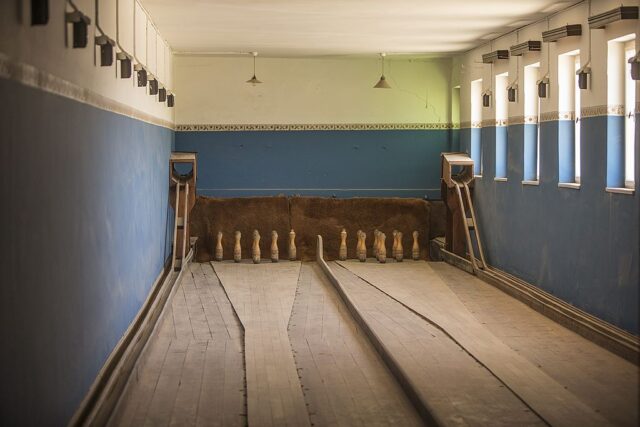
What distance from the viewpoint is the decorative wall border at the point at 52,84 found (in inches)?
147

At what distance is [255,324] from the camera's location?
7980 mm

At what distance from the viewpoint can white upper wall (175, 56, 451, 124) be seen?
14.6m

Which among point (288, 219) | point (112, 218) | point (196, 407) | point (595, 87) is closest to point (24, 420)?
point (196, 407)

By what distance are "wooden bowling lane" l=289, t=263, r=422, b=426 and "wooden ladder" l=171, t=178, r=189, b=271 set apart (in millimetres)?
2368

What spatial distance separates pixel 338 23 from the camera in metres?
10.5

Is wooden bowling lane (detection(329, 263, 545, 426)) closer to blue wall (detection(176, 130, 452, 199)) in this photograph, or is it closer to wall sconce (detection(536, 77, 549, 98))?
wall sconce (detection(536, 77, 549, 98))

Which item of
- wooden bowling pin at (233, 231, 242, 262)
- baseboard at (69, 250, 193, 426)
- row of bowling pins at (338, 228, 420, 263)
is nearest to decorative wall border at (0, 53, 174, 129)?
baseboard at (69, 250, 193, 426)

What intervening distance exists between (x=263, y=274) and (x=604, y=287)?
4.32m

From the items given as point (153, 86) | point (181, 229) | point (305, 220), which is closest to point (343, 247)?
point (305, 220)

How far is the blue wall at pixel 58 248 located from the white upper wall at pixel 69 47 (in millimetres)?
159

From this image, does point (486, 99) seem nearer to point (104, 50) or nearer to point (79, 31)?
point (104, 50)

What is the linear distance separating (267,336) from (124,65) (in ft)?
7.63

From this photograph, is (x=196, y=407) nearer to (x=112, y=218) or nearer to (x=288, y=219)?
(x=112, y=218)

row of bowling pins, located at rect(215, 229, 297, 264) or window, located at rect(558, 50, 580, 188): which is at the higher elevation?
window, located at rect(558, 50, 580, 188)
